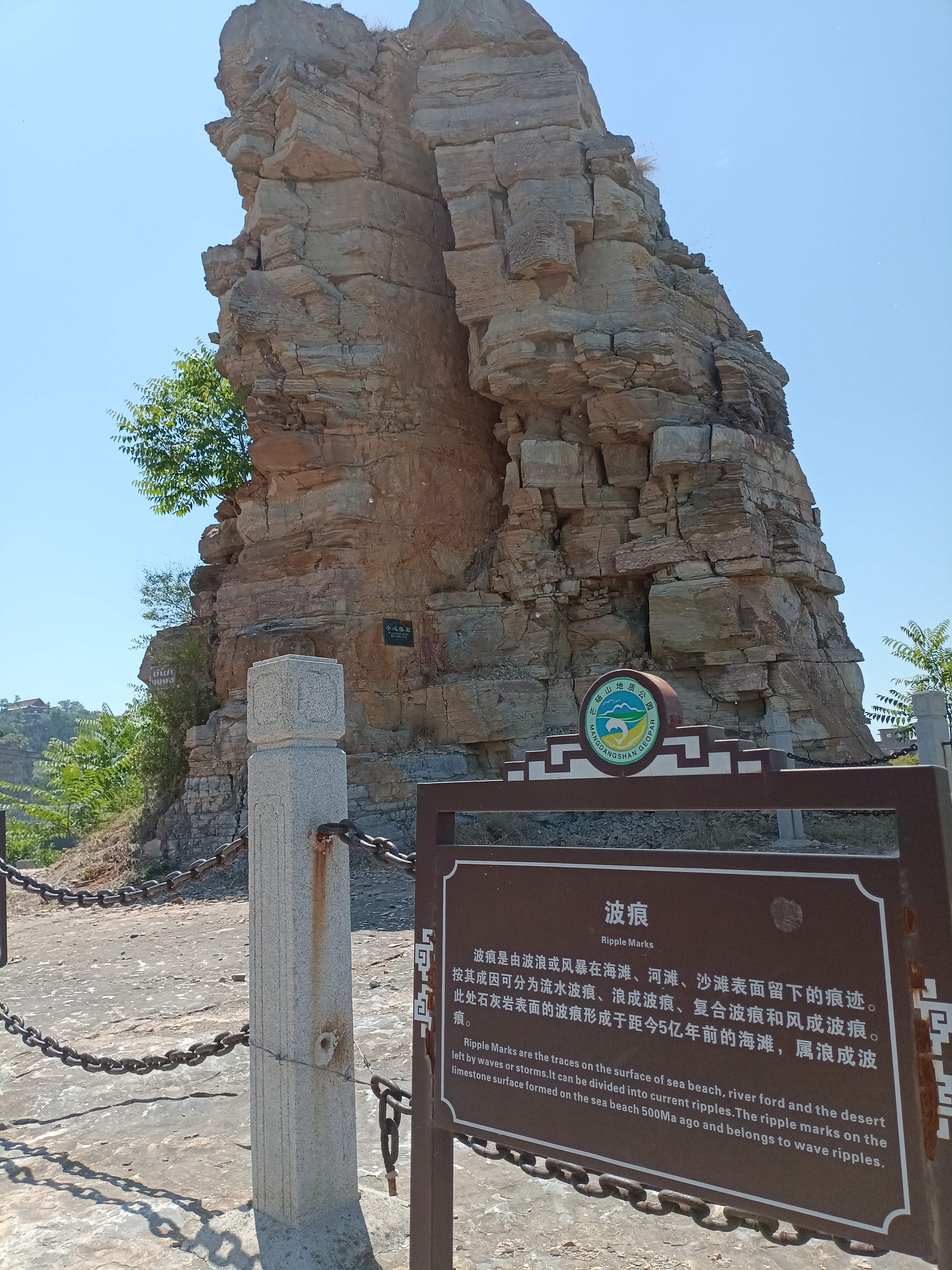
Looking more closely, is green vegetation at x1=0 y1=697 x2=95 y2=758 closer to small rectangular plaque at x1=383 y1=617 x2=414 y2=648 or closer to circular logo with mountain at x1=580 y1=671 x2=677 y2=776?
small rectangular plaque at x1=383 y1=617 x2=414 y2=648

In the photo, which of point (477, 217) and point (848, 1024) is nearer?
point (848, 1024)

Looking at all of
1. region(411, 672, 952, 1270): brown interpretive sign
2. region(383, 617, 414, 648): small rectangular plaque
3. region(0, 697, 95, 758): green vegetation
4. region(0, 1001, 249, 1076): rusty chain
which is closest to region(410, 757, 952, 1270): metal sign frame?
region(411, 672, 952, 1270): brown interpretive sign

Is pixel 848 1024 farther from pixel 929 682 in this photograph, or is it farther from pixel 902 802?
pixel 929 682

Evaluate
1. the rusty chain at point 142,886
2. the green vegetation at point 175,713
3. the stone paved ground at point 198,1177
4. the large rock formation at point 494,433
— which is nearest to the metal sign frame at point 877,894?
the stone paved ground at point 198,1177

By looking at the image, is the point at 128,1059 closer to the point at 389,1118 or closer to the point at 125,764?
the point at 389,1118

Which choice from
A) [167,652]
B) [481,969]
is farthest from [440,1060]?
[167,652]

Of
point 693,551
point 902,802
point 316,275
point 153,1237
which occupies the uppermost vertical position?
point 316,275

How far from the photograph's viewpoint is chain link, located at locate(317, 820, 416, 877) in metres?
3.05

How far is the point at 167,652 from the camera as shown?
15.5m

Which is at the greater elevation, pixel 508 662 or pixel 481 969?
pixel 508 662

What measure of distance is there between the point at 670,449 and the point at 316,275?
663 centimetres

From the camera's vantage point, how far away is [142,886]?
4.28m

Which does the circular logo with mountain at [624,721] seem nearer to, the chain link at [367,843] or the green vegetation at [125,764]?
the chain link at [367,843]

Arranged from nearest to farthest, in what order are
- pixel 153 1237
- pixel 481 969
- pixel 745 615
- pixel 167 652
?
pixel 481 969, pixel 153 1237, pixel 745 615, pixel 167 652
